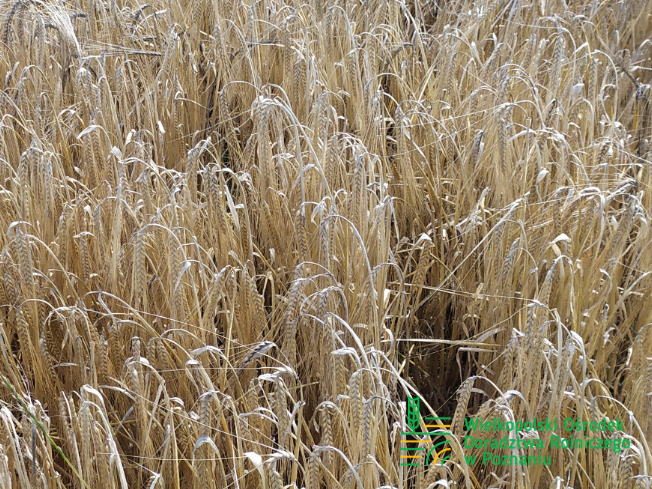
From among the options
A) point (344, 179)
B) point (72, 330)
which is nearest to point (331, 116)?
point (344, 179)

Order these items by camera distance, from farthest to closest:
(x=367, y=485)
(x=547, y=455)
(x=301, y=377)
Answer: (x=301, y=377) → (x=547, y=455) → (x=367, y=485)

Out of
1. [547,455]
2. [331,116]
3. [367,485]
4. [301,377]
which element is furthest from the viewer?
[331,116]

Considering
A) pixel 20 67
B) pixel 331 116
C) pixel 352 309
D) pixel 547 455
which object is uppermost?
pixel 20 67

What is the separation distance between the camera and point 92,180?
1.32 metres

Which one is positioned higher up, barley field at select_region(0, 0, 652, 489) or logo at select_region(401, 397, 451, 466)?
barley field at select_region(0, 0, 652, 489)

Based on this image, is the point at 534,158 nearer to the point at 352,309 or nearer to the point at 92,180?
the point at 352,309

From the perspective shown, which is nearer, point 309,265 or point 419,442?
point 419,442

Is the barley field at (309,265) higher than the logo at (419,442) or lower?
higher

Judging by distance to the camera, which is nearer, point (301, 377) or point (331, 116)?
point (301, 377)

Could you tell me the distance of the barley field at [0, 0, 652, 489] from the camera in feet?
2.67

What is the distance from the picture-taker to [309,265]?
3.58 ft

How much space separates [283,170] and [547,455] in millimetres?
672

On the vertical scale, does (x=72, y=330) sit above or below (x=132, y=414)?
above

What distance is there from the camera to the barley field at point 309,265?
81cm
